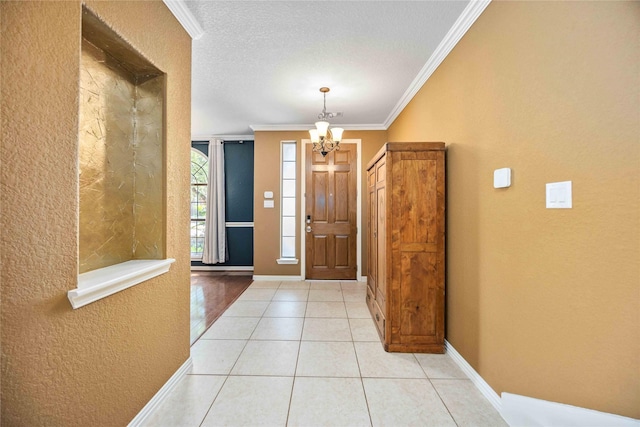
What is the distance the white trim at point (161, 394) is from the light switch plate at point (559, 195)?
2.33 metres

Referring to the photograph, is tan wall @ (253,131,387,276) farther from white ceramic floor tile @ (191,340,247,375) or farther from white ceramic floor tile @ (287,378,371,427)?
white ceramic floor tile @ (287,378,371,427)

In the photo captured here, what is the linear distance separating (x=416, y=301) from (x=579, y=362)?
1141 mm

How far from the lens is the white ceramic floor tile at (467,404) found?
1.51 metres

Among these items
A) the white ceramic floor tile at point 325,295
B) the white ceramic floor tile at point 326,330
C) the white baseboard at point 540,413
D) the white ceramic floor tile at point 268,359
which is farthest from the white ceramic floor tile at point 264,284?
the white baseboard at point 540,413

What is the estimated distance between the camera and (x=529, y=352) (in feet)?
4.51

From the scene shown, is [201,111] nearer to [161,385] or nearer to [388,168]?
[388,168]

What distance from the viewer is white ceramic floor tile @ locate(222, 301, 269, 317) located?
306cm

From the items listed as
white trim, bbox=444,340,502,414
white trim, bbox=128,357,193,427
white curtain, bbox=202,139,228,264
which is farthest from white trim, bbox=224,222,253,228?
white trim, bbox=444,340,502,414

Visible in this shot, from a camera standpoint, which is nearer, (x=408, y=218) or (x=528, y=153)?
(x=528, y=153)

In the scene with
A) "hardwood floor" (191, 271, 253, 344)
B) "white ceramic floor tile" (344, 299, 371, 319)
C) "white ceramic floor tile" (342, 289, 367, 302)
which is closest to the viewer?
"hardwood floor" (191, 271, 253, 344)

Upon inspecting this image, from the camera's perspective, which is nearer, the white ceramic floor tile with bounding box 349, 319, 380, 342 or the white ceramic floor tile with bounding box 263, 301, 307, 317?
the white ceramic floor tile with bounding box 349, 319, 380, 342

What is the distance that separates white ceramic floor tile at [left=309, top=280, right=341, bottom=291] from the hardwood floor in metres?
1.05

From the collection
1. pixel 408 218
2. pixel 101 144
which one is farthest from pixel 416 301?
pixel 101 144

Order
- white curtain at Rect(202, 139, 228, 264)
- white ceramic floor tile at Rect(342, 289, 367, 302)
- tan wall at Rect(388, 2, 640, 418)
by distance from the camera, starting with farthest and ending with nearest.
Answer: white curtain at Rect(202, 139, 228, 264) → white ceramic floor tile at Rect(342, 289, 367, 302) → tan wall at Rect(388, 2, 640, 418)
